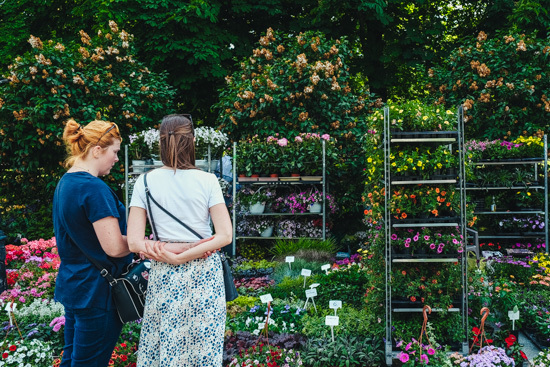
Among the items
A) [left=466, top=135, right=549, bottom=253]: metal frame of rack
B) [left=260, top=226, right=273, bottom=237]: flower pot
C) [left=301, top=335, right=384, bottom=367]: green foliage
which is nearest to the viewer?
[left=301, top=335, right=384, bottom=367]: green foliage

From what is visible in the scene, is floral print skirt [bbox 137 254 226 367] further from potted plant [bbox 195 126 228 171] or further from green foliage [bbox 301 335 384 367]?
potted plant [bbox 195 126 228 171]

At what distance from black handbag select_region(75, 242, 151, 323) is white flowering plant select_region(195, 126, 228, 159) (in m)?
5.40

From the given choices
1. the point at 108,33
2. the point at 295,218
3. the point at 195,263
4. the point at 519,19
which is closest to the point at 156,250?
the point at 195,263

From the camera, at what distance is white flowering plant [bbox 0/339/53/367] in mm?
3475

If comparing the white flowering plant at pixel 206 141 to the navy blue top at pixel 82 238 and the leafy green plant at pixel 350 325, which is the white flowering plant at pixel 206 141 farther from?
the navy blue top at pixel 82 238

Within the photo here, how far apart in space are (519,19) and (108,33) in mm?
8401

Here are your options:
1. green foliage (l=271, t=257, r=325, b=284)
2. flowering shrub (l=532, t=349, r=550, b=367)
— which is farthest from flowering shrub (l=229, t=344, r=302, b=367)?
green foliage (l=271, t=257, r=325, b=284)

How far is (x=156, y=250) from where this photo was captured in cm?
229

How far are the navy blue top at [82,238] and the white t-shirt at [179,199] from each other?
19 centimetres

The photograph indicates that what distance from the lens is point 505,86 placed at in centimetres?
871

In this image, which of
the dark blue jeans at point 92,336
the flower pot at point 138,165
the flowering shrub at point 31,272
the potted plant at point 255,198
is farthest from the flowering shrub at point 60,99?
the dark blue jeans at point 92,336

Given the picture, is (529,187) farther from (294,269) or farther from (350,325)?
(350,325)

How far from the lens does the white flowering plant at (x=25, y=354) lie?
137 inches

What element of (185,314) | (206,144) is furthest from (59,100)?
(185,314)
